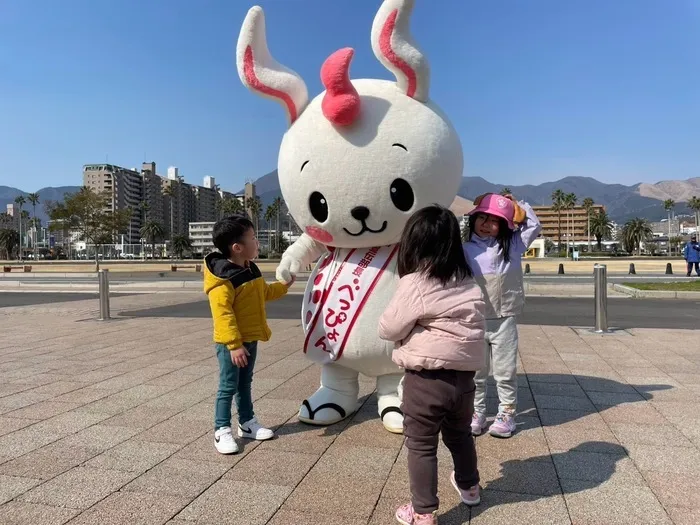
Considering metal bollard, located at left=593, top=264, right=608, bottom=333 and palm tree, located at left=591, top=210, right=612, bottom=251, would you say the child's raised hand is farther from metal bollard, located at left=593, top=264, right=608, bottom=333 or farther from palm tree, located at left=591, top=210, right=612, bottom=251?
palm tree, located at left=591, top=210, right=612, bottom=251

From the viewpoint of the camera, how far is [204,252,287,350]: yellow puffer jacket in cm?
351

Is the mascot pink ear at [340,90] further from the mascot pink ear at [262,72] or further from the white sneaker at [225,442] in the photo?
the white sneaker at [225,442]

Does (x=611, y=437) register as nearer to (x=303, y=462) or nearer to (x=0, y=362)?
(x=303, y=462)

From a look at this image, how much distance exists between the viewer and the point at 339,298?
3.99 metres

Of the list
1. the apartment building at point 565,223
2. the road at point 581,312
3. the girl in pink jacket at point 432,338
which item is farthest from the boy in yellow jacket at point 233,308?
the apartment building at point 565,223

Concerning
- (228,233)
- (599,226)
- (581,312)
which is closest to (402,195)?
(228,233)

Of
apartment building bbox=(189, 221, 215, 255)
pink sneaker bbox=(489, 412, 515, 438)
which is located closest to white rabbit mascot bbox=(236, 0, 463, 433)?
pink sneaker bbox=(489, 412, 515, 438)

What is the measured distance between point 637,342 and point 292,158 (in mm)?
6309

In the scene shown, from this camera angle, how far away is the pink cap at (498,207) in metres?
3.83

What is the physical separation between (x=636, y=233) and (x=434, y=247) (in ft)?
270

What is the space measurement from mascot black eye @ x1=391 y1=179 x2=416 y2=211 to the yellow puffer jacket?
1.11 meters

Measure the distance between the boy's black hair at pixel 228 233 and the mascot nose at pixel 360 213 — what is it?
Result: 73cm

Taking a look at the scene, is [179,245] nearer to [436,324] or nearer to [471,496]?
[471,496]

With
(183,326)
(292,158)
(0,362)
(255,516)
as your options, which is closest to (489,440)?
(255,516)
